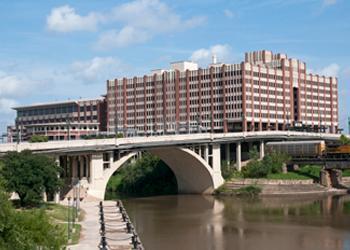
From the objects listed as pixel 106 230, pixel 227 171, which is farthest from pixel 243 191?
pixel 106 230

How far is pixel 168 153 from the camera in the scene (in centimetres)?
10850

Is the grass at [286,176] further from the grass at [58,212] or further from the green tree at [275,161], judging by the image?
the grass at [58,212]

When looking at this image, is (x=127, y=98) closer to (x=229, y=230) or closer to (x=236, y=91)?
(x=236, y=91)

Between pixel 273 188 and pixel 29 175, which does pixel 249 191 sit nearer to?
pixel 273 188

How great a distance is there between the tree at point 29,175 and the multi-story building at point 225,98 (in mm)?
88158

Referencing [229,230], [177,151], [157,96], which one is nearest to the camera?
[229,230]

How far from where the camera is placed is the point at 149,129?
178000 millimetres

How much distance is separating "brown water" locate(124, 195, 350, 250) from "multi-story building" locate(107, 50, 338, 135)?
186ft

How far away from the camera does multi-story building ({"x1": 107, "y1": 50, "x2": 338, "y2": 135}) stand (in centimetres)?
16225

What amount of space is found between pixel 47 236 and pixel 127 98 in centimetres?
14671

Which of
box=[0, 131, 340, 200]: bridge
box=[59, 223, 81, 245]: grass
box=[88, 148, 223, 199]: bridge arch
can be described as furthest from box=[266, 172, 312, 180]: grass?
box=[59, 223, 81, 245]: grass

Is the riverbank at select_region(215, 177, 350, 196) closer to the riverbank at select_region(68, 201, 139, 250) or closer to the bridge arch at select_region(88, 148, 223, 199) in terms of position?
the bridge arch at select_region(88, 148, 223, 199)

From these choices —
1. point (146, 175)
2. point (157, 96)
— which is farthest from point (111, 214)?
point (157, 96)

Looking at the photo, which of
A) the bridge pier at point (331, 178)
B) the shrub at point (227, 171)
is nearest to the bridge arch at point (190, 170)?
the shrub at point (227, 171)
